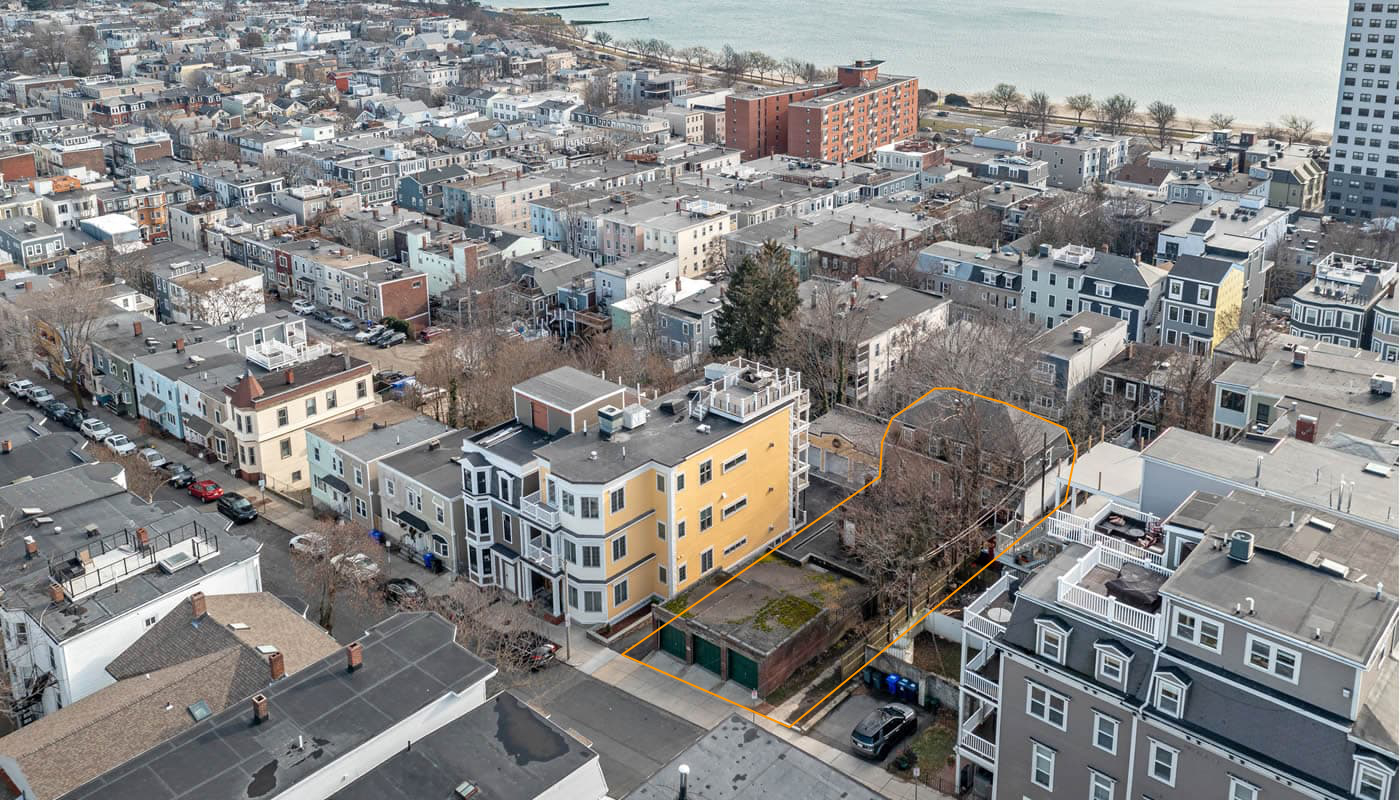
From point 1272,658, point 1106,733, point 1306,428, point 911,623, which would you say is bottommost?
point 911,623

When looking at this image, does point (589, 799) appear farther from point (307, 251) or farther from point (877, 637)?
point (307, 251)

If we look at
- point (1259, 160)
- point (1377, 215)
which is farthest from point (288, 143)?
point (1377, 215)

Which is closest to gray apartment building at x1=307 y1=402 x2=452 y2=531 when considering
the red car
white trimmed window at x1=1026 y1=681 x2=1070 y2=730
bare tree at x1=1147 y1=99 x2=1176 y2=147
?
the red car

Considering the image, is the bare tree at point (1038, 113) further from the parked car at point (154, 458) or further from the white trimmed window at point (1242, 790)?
the white trimmed window at point (1242, 790)

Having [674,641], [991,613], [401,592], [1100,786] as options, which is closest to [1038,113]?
[674,641]

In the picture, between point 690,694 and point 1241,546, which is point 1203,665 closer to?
point 1241,546

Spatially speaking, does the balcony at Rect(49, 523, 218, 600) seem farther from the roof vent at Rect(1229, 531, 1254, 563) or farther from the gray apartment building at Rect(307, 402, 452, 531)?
the roof vent at Rect(1229, 531, 1254, 563)
